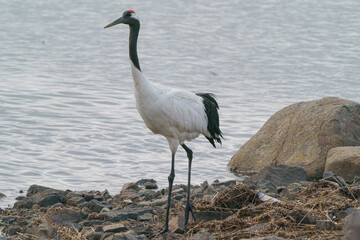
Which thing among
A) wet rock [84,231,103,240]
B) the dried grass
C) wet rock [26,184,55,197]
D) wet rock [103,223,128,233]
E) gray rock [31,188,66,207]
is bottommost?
wet rock [26,184,55,197]

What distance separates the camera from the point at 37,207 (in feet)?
25.6

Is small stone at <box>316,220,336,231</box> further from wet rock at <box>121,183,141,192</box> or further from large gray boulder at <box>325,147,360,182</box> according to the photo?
wet rock at <box>121,183,141,192</box>

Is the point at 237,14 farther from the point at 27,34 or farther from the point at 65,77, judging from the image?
the point at 65,77

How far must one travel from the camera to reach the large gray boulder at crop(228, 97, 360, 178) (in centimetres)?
984

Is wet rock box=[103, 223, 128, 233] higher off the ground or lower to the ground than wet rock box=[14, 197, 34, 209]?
higher

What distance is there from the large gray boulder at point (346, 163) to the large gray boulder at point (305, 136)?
461 mm

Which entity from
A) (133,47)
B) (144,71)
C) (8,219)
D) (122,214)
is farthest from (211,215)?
(144,71)

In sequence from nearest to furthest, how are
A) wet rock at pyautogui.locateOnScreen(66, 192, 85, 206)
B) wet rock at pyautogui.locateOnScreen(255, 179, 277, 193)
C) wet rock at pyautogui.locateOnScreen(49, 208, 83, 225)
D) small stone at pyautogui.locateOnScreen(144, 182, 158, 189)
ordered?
wet rock at pyautogui.locateOnScreen(49, 208, 83, 225) < wet rock at pyautogui.locateOnScreen(66, 192, 85, 206) < wet rock at pyautogui.locateOnScreen(255, 179, 277, 193) < small stone at pyautogui.locateOnScreen(144, 182, 158, 189)

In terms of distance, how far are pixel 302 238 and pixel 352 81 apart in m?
12.6

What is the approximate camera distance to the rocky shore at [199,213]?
5.99 m

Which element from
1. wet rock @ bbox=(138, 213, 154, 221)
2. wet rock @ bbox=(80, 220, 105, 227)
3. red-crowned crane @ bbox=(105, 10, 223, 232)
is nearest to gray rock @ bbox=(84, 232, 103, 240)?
wet rock @ bbox=(80, 220, 105, 227)

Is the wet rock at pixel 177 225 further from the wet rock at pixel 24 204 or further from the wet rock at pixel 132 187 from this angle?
the wet rock at pixel 132 187

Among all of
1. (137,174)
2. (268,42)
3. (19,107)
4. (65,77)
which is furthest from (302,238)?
(268,42)

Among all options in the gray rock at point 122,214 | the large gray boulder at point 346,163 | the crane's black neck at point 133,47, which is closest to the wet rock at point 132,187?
the gray rock at point 122,214
